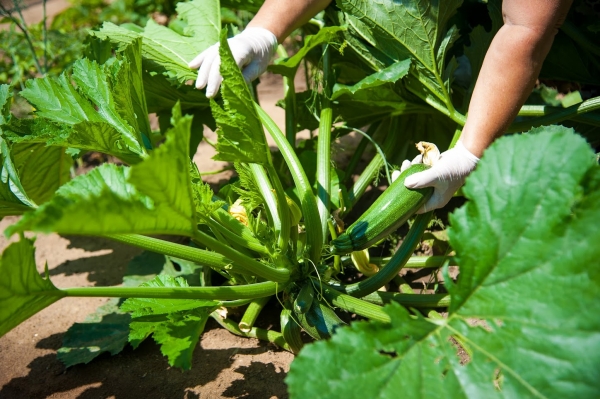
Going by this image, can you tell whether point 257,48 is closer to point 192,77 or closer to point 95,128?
point 192,77

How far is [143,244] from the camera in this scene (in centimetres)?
184

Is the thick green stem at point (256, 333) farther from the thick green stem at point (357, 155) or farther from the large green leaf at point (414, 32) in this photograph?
the large green leaf at point (414, 32)

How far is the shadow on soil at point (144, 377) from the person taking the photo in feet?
6.57

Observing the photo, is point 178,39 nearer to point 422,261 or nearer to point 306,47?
point 306,47

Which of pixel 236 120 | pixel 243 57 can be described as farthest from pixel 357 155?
pixel 236 120

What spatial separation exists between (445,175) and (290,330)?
79 centimetres

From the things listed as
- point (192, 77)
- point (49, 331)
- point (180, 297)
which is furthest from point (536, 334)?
point (49, 331)

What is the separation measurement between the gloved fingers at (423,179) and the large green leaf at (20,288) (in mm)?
1211

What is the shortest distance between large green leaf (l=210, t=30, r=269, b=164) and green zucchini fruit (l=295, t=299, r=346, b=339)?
587mm

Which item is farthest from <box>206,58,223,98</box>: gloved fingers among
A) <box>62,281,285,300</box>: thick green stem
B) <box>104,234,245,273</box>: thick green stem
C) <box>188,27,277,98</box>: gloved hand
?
<box>62,281,285,300</box>: thick green stem

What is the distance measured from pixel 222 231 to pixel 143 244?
10.5 inches

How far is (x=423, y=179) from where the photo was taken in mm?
2006

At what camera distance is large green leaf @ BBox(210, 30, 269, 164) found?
163cm

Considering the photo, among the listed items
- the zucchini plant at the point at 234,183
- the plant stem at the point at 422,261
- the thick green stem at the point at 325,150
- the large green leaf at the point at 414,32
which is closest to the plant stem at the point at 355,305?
the zucchini plant at the point at 234,183
